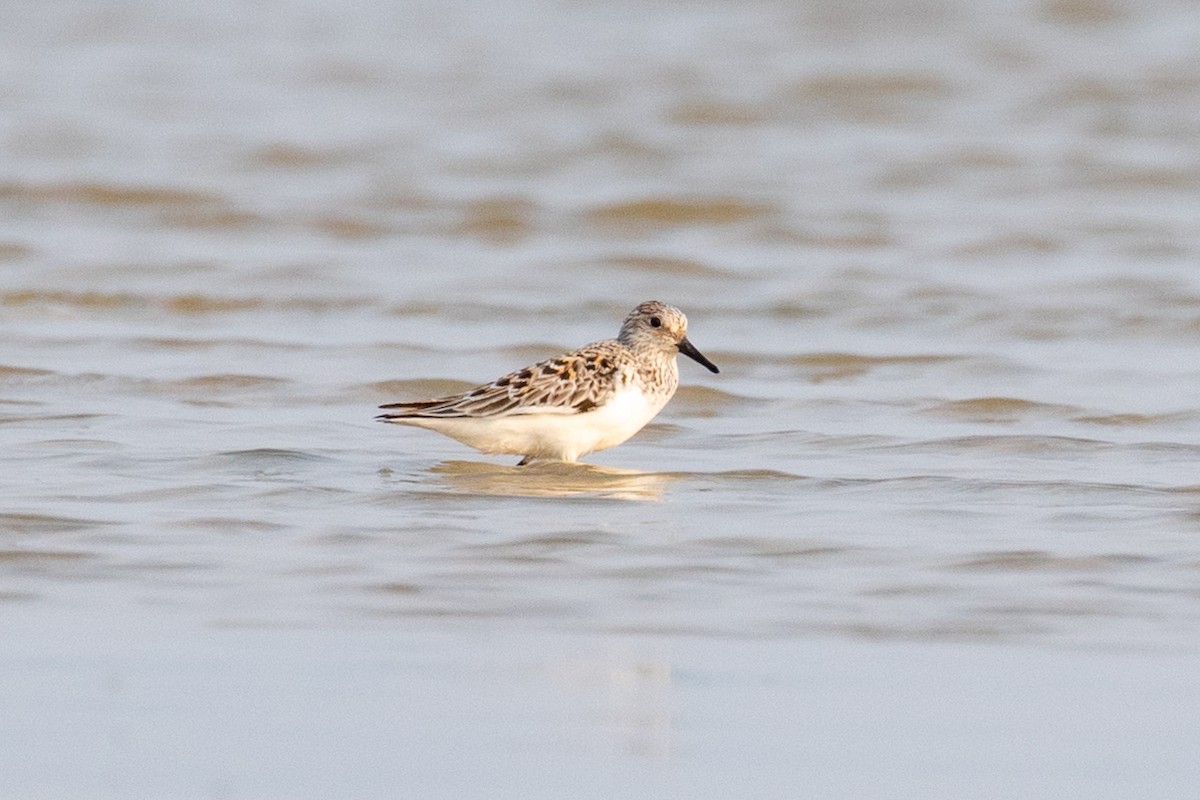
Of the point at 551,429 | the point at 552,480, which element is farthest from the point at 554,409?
the point at 552,480

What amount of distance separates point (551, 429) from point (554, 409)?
0.07 m

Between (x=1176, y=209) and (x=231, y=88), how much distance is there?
841 cm

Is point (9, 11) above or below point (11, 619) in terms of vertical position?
above

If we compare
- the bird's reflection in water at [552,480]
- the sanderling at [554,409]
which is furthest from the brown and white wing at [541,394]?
the bird's reflection in water at [552,480]

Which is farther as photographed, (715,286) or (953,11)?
(953,11)

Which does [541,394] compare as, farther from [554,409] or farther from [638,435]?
[638,435]

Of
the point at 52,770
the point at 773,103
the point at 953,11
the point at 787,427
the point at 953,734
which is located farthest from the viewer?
the point at 953,11

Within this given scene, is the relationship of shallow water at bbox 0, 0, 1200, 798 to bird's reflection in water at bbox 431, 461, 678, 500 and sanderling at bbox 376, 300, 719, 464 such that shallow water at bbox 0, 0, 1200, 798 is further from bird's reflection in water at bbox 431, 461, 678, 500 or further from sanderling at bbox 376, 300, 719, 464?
sanderling at bbox 376, 300, 719, 464

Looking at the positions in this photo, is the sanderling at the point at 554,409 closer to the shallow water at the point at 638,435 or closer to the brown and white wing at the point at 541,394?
the brown and white wing at the point at 541,394

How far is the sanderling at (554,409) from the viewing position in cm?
730

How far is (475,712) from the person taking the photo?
14.2 feet

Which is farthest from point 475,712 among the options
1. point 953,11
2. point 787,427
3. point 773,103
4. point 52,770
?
point 953,11

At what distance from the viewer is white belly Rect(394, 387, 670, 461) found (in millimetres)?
7301

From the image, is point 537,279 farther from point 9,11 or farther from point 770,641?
point 9,11
